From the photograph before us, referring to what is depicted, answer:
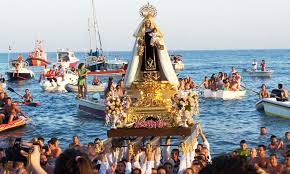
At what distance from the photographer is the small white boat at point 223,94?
38125 millimetres

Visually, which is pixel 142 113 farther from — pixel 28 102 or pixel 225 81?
pixel 225 81

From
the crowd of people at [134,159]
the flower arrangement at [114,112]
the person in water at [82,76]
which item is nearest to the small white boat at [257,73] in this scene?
the person in water at [82,76]

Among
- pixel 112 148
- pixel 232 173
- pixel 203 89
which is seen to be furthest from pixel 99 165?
pixel 203 89

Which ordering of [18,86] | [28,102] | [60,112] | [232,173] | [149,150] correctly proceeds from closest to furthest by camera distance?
[232,173], [149,150], [28,102], [60,112], [18,86]

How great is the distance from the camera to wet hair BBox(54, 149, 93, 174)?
3.94 metres

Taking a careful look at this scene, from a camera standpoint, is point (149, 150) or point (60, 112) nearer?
point (149, 150)

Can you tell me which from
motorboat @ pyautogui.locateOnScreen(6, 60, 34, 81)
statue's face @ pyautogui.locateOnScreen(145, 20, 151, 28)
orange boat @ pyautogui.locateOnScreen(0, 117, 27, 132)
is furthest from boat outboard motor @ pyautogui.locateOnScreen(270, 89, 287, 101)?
motorboat @ pyautogui.locateOnScreen(6, 60, 34, 81)

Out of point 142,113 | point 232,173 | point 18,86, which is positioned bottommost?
point 18,86

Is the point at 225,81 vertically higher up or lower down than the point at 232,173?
lower down

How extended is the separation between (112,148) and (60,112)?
77.3ft

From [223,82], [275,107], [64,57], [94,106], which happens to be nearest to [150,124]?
[94,106]

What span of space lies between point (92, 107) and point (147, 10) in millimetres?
15214

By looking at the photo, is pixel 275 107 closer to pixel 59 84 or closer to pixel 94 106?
pixel 94 106

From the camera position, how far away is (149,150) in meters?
12.8
